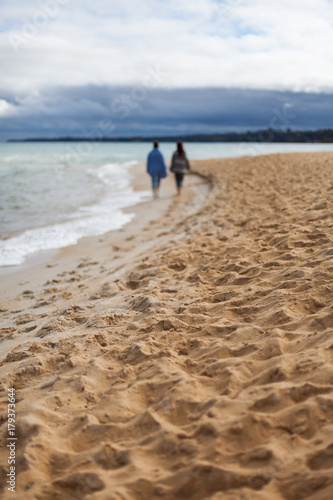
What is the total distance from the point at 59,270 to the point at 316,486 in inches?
223

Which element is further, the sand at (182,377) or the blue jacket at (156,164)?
the blue jacket at (156,164)

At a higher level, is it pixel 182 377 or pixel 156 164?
pixel 156 164

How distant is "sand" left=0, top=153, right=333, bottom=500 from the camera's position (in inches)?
82.6

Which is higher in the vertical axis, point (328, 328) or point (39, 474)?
point (328, 328)

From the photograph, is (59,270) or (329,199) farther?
(329,199)

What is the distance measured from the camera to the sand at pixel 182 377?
2098mm

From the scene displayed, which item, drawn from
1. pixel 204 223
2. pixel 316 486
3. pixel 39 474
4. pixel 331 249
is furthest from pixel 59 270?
pixel 316 486

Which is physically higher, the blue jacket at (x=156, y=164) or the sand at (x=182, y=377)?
the blue jacket at (x=156, y=164)

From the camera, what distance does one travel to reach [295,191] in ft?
33.5

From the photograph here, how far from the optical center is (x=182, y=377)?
2.93 metres

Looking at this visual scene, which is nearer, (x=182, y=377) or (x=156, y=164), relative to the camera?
(x=182, y=377)

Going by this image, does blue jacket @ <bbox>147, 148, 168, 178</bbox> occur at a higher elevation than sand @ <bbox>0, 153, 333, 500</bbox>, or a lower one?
higher

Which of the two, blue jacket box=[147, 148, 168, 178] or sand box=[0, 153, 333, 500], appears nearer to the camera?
sand box=[0, 153, 333, 500]

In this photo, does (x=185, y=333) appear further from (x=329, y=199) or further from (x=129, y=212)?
(x=129, y=212)
